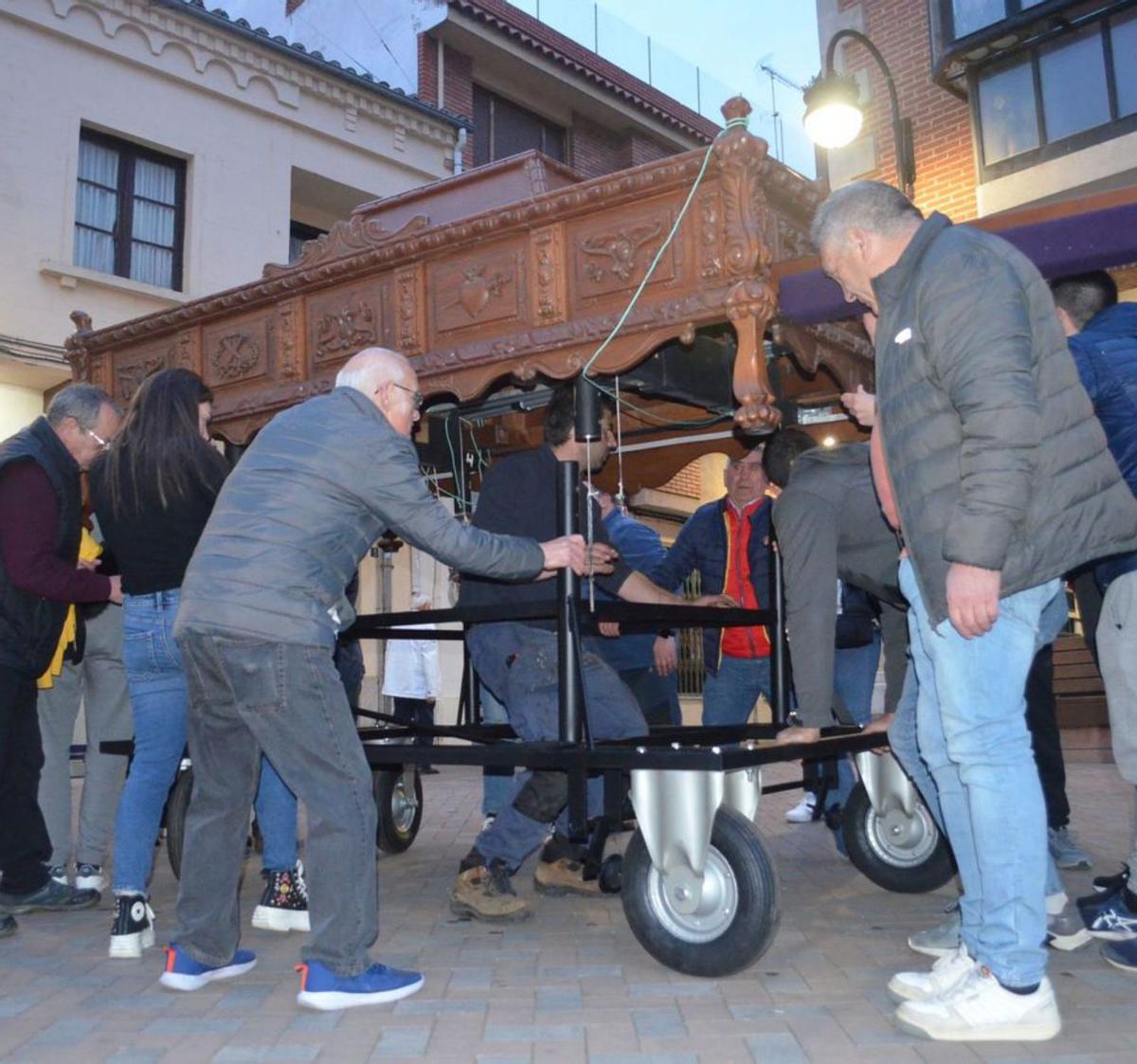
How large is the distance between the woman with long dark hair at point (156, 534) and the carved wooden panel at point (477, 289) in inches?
56.6

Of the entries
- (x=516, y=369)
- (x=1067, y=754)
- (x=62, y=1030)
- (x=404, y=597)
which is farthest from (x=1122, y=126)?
(x=62, y=1030)

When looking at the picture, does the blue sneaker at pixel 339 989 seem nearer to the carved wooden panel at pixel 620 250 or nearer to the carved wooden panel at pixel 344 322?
the carved wooden panel at pixel 620 250

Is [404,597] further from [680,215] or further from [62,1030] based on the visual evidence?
[62,1030]

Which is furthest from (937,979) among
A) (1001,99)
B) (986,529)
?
(1001,99)

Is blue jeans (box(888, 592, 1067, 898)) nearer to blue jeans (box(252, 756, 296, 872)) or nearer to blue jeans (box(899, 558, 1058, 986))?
blue jeans (box(899, 558, 1058, 986))

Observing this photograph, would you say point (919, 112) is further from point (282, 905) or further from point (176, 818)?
point (282, 905)

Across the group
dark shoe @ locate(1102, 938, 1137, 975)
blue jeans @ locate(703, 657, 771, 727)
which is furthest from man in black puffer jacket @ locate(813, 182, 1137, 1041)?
blue jeans @ locate(703, 657, 771, 727)

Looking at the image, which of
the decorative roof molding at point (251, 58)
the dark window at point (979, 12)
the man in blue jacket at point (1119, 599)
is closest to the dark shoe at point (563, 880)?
the man in blue jacket at point (1119, 599)

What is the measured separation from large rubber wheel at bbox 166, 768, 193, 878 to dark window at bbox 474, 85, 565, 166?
12263 millimetres

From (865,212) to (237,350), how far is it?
3.99m

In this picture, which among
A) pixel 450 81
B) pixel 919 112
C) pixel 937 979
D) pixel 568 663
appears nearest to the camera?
pixel 937 979

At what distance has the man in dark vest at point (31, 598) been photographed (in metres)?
4.14

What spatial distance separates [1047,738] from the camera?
4539mm

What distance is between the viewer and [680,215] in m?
4.49
